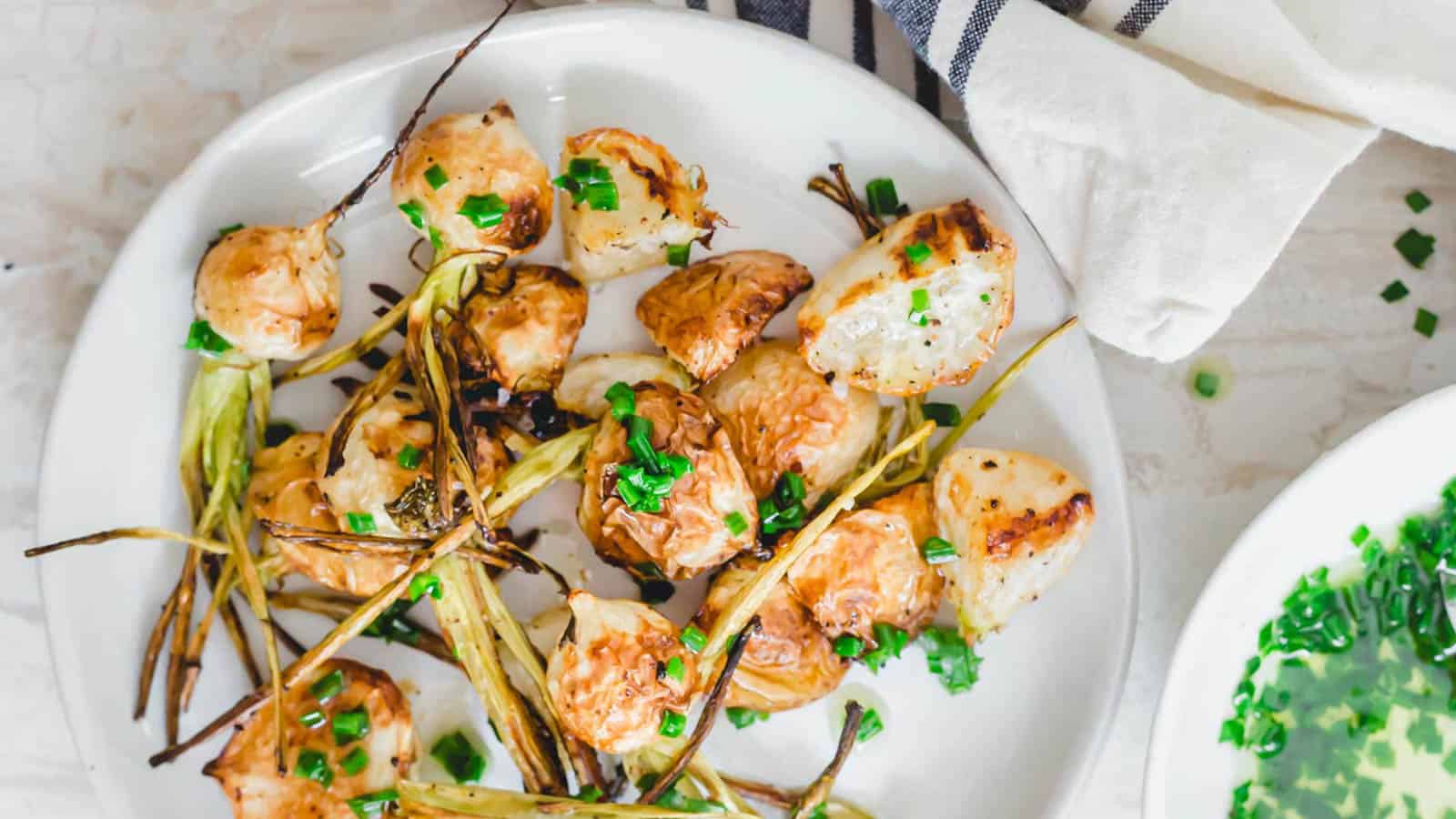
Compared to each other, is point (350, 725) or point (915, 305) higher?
point (915, 305)

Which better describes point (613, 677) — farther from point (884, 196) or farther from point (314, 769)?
point (884, 196)

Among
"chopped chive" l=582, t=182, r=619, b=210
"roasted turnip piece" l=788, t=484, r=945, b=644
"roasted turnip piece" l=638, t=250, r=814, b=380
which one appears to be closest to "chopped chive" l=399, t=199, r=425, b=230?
"chopped chive" l=582, t=182, r=619, b=210

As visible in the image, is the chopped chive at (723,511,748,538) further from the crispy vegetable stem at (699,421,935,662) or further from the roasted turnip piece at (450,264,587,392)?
the roasted turnip piece at (450,264,587,392)

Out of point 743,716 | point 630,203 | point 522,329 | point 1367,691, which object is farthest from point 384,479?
point 1367,691

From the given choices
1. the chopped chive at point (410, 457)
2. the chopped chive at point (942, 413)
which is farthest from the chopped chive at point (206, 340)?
the chopped chive at point (942, 413)

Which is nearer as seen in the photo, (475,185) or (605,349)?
(475,185)

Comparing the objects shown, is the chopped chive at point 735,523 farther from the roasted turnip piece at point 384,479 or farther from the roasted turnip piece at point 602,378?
the roasted turnip piece at point 384,479

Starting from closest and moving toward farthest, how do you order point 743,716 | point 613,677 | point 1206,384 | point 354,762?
point 613,677 → point 354,762 → point 743,716 → point 1206,384

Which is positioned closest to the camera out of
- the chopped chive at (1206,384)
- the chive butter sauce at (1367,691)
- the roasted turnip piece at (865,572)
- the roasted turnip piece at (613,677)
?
the roasted turnip piece at (613,677)
